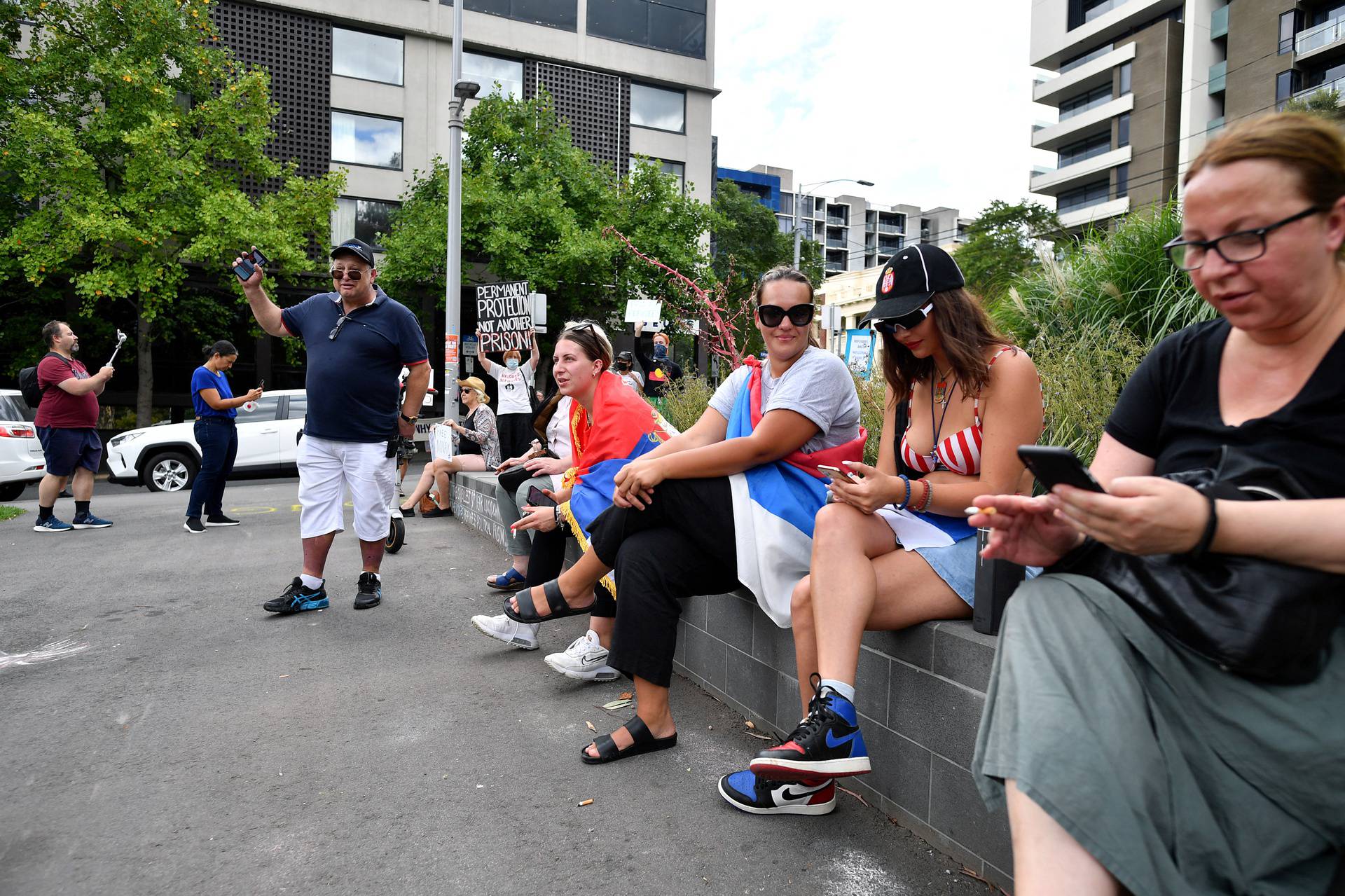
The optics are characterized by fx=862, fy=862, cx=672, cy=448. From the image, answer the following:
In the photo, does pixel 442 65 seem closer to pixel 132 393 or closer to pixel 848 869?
pixel 132 393

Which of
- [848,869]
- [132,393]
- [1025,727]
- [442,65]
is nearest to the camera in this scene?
[1025,727]

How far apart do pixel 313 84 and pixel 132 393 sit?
402 inches

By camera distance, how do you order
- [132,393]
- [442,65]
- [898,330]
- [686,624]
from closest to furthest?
[898,330] → [686,624] → [132,393] → [442,65]

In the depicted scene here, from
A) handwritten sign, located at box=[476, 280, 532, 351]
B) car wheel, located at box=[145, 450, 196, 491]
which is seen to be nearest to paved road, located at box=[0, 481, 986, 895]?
handwritten sign, located at box=[476, 280, 532, 351]

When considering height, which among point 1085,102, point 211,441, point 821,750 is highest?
point 1085,102

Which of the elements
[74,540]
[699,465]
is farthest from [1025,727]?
[74,540]

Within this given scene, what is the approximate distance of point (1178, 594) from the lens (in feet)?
→ 4.89

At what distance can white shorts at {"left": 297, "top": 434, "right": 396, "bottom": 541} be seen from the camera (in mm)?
5227

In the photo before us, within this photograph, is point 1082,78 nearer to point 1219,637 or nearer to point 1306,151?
point 1306,151

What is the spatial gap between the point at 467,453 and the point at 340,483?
3.99 meters

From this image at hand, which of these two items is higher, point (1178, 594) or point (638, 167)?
point (638, 167)

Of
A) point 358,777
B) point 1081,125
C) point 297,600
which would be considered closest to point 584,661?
point 358,777

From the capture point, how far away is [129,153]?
60.3ft

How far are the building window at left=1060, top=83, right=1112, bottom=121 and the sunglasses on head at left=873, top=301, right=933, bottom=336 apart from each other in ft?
182
